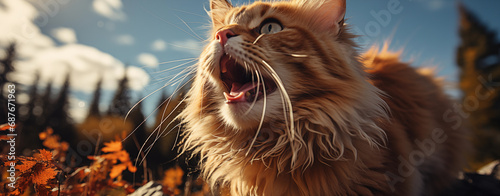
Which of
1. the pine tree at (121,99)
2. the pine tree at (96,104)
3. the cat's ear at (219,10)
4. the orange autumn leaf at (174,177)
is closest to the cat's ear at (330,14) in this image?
the cat's ear at (219,10)

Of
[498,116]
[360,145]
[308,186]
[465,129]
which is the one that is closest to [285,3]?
[360,145]

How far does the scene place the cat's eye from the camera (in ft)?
6.06

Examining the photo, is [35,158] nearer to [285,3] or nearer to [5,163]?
[5,163]

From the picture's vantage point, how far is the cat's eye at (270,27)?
6.06 feet

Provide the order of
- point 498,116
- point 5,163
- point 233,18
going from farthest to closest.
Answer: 1. point 498,116
2. point 233,18
3. point 5,163

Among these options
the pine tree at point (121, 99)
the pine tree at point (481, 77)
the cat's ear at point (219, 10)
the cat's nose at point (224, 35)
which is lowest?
the pine tree at point (481, 77)

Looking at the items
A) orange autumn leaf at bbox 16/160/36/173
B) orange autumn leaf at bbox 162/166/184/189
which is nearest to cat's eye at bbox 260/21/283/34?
orange autumn leaf at bbox 16/160/36/173

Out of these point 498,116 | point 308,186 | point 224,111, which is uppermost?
point 224,111

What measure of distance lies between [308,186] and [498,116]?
12.9 meters

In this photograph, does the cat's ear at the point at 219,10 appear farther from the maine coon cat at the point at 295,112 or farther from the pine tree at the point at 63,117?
the pine tree at the point at 63,117

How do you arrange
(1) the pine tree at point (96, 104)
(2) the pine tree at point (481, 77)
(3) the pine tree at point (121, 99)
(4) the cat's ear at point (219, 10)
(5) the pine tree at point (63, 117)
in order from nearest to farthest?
(4) the cat's ear at point (219, 10)
(2) the pine tree at point (481, 77)
(3) the pine tree at point (121, 99)
(5) the pine tree at point (63, 117)
(1) the pine tree at point (96, 104)

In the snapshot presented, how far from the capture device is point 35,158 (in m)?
1.52

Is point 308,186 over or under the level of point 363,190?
over

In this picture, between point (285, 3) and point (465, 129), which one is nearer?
point (285, 3)
